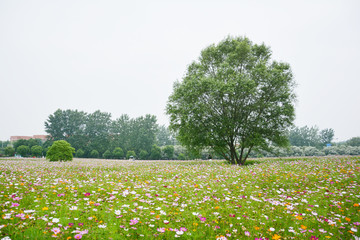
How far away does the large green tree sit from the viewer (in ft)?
67.6

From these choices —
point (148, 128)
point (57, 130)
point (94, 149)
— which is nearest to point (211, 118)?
point (148, 128)

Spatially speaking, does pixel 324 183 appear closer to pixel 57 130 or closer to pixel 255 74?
pixel 255 74

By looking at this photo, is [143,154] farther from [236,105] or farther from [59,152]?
[236,105]

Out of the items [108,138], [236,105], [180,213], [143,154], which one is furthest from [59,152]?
[108,138]

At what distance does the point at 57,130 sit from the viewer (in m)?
78.2

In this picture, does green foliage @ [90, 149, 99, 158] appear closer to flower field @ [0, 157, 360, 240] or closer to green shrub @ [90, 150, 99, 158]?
green shrub @ [90, 150, 99, 158]

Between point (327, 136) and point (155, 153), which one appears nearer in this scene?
point (155, 153)

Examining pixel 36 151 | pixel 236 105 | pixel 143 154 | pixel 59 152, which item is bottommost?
pixel 143 154

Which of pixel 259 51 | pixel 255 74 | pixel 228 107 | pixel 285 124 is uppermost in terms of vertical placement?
pixel 259 51

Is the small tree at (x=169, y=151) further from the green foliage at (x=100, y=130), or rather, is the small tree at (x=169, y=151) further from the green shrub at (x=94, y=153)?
the green shrub at (x=94, y=153)

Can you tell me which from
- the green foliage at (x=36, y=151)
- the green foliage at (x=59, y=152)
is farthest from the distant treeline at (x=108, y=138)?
the green foliage at (x=59, y=152)

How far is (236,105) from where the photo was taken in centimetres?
2192

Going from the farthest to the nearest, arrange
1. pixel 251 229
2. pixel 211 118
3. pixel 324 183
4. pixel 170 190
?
1. pixel 211 118
2. pixel 324 183
3. pixel 170 190
4. pixel 251 229

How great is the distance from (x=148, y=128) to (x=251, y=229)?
7202cm
